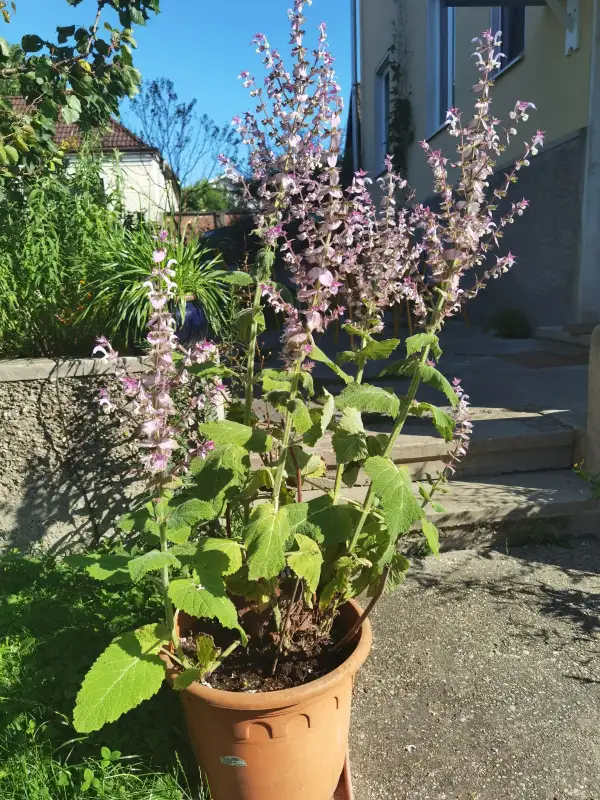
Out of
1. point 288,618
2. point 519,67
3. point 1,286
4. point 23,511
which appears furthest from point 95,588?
point 519,67

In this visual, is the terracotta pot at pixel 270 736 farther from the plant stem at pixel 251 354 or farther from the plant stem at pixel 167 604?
the plant stem at pixel 251 354

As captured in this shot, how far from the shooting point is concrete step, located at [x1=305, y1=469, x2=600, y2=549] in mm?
3291

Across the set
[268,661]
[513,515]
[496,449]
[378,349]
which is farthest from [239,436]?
[496,449]

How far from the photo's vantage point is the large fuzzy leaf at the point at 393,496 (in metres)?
1.62

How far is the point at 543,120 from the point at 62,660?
738 centimetres

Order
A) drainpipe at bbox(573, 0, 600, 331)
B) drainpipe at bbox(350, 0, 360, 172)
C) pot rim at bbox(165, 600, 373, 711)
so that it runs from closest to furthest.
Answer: pot rim at bbox(165, 600, 373, 711) → drainpipe at bbox(573, 0, 600, 331) → drainpipe at bbox(350, 0, 360, 172)

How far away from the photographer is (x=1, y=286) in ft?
10.6

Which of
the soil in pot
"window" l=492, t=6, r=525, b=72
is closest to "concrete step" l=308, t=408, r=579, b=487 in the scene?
the soil in pot

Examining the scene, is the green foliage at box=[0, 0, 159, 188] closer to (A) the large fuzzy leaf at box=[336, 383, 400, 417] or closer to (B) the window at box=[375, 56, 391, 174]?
(A) the large fuzzy leaf at box=[336, 383, 400, 417]

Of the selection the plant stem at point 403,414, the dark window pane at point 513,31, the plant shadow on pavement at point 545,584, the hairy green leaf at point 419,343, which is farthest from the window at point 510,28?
the hairy green leaf at point 419,343

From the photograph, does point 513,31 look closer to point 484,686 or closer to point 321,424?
point 321,424

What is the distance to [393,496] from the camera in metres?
1.64

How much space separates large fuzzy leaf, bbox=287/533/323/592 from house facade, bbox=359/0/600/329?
5.64 m

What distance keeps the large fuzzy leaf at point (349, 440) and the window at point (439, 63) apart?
9.39m
